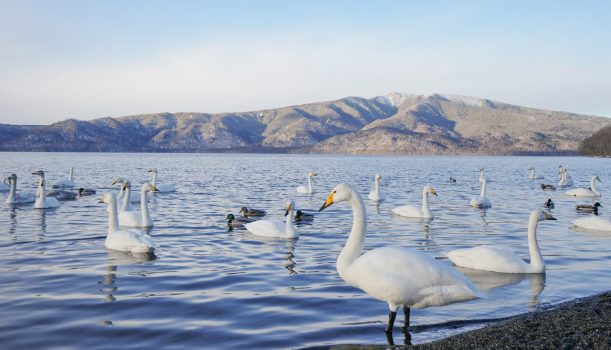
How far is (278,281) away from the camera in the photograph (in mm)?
12414

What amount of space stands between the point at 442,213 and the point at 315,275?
14903 mm

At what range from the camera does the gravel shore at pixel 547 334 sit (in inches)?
271

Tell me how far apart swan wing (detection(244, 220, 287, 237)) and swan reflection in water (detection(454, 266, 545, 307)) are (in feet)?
21.2

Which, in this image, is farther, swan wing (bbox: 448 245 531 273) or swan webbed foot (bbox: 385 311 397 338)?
swan wing (bbox: 448 245 531 273)

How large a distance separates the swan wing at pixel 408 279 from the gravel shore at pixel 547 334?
2.01 ft

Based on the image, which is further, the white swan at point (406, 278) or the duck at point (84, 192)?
→ the duck at point (84, 192)

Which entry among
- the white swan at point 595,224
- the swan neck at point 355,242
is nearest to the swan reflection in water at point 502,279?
the swan neck at point 355,242

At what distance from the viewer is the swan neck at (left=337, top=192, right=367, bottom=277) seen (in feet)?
27.4

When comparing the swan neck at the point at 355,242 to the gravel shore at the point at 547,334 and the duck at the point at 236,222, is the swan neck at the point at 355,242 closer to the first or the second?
the gravel shore at the point at 547,334

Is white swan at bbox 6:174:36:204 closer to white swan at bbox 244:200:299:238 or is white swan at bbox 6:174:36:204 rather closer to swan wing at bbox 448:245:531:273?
white swan at bbox 244:200:299:238

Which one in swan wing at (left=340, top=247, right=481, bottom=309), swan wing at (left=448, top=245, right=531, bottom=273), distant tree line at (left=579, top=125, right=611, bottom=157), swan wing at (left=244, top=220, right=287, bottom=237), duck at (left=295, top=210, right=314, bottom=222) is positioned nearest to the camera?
swan wing at (left=340, top=247, right=481, bottom=309)

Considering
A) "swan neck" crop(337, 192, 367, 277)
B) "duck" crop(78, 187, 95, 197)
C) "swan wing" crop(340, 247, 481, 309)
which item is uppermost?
"swan neck" crop(337, 192, 367, 277)

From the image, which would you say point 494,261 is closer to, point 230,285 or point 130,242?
point 230,285

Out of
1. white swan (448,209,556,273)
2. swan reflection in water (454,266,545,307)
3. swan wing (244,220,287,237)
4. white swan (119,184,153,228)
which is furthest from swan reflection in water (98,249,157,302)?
white swan (448,209,556,273)
